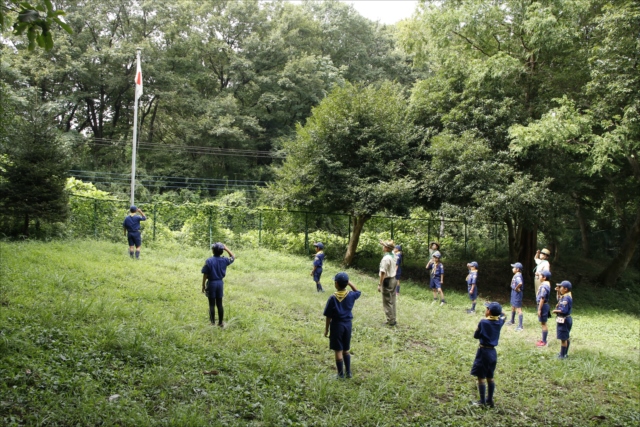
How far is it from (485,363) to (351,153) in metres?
13.1

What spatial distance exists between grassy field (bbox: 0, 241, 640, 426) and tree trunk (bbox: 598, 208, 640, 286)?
10.5 meters

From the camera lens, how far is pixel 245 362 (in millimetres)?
6797

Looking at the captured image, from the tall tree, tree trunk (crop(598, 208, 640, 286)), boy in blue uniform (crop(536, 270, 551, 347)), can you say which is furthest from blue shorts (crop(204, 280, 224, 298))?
tree trunk (crop(598, 208, 640, 286))

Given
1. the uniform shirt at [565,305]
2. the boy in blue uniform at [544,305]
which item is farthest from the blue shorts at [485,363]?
the boy in blue uniform at [544,305]

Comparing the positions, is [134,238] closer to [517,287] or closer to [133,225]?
[133,225]

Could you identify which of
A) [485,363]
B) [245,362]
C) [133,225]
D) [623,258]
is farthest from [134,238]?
[623,258]

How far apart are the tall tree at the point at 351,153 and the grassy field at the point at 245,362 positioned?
6259 mm

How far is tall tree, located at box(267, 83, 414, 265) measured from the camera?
17.7 metres

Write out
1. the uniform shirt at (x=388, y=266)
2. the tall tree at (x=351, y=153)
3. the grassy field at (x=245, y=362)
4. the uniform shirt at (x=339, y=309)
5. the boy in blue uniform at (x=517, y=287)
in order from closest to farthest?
the grassy field at (x=245, y=362)
the uniform shirt at (x=339, y=309)
the uniform shirt at (x=388, y=266)
the boy in blue uniform at (x=517, y=287)
the tall tree at (x=351, y=153)

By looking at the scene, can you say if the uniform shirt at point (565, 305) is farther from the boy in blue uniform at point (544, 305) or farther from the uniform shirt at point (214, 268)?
the uniform shirt at point (214, 268)

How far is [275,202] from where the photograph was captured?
19.6 metres

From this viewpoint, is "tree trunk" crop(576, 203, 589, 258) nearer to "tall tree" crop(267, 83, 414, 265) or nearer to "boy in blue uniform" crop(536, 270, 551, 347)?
"tall tree" crop(267, 83, 414, 265)

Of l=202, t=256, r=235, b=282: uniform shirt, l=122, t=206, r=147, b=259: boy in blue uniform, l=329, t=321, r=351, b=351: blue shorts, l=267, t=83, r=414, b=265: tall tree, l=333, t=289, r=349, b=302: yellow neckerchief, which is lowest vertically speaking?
l=329, t=321, r=351, b=351: blue shorts

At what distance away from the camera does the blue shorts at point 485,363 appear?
6.38 meters
